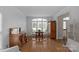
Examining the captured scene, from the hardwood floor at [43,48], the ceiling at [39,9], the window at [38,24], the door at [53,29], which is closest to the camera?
the hardwood floor at [43,48]

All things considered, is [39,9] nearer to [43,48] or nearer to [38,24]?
[38,24]

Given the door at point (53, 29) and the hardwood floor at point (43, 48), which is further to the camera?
the door at point (53, 29)

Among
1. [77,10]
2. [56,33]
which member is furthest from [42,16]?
[77,10]

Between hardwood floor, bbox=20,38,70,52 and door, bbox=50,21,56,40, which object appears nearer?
hardwood floor, bbox=20,38,70,52

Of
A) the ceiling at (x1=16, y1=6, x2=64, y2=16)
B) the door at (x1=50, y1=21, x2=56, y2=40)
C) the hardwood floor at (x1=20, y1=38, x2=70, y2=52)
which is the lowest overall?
the hardwood floor at (x1=20, y1=38, x2=70, y2=52)

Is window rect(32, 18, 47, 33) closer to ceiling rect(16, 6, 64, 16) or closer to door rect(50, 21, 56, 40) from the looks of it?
ceiling rect(16, 6, 64, 16)

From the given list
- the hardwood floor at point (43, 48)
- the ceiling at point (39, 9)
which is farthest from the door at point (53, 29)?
the hardwood floor at point (43, 48)

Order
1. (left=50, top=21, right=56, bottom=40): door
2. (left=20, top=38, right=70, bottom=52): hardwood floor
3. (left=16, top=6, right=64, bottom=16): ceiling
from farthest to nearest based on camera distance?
1. (left=50, top=21, right=56, bottom=40): door
2. (left=16, top=6, right=64, bottom=16): ceiling
3. (left=20, top=38, right=70, bottom=52): hardwood floor

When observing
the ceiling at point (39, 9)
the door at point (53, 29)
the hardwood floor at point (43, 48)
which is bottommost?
the hardwood floor at point (43, 48)

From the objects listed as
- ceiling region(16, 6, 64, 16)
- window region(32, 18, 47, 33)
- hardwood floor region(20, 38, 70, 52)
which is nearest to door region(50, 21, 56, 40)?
window region(32, 18, 47, 33)

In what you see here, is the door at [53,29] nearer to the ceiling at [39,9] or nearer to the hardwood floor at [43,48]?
the ceiling at [39,9]

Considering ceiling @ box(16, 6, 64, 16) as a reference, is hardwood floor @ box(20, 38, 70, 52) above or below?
below
